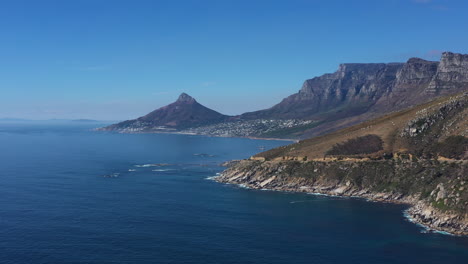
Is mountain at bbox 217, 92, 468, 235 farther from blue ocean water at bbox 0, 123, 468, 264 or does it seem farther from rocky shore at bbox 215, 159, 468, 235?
blue ocean water at bbox 0, 123, 468, 264

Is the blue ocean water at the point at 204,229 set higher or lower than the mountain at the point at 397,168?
lower

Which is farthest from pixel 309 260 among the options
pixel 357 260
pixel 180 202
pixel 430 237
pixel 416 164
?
pixel 416 164

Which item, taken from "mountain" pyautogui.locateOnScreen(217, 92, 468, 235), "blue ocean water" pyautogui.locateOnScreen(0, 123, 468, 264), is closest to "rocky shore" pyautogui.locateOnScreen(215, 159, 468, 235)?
"mountain" pyautogui.locateOnScreen(217, 92, 468, 235)

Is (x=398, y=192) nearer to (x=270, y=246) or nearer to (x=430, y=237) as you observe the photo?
(x=430, y=237)

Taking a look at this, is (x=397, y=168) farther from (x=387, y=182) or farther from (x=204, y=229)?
(x=204, y=229)

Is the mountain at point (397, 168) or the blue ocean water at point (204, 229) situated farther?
the mountain at point (397, 168)

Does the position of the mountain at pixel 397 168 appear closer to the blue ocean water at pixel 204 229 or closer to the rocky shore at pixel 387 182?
the rocky shore at pixel 387 182

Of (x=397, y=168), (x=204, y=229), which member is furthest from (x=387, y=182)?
(x=204, y=229)

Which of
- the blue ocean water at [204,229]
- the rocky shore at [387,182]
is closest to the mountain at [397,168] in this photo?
the rocky shore at [387,182]
